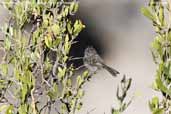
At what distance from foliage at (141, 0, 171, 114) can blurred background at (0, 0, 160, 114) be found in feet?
4.50

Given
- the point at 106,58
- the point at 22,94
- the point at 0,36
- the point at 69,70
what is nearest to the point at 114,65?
the point at 106,58

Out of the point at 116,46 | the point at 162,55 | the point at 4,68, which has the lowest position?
the point at 116,46

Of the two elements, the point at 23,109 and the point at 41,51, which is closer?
the point at 23,109

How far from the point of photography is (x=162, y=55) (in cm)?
107

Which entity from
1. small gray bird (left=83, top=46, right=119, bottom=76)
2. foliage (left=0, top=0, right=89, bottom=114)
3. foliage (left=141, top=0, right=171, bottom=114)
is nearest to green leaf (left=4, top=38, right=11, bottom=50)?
foliage (left=0, top=0, right=89, bottom=114)

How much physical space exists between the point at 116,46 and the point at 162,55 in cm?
163

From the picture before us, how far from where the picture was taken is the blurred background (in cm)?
254

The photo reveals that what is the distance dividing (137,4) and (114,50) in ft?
0.97

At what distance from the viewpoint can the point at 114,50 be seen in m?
2.68

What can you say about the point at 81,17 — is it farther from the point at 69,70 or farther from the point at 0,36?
the point at 69,70

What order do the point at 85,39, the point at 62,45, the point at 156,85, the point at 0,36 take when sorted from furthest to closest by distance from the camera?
the point at 85,39 → the point at 0,36 → the point at 62,45 → the point at 156,85

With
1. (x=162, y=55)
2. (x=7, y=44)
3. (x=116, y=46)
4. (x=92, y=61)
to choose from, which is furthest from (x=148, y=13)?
(x=116, y=46)

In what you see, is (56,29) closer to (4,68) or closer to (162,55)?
(4,68)

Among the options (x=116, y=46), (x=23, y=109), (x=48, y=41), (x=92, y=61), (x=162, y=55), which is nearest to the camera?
(x=162, y=55)
